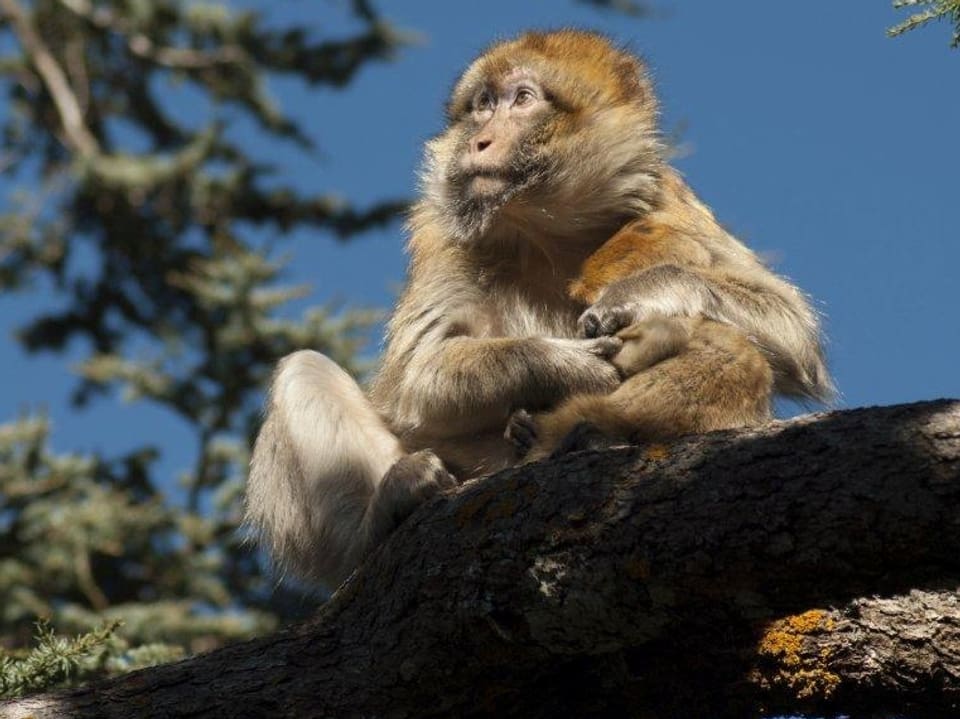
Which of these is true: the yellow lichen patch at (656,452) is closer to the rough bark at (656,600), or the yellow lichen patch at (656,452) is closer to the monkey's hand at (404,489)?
the rough bark at (656,600)

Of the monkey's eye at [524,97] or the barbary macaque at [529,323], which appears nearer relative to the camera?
the barbary macaque at [529,323]

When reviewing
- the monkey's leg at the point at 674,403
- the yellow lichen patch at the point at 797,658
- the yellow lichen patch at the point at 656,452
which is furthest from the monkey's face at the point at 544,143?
the yellow lichen patch at the point at 797,658

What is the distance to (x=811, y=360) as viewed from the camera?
267 inches

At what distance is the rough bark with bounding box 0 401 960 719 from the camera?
450cm

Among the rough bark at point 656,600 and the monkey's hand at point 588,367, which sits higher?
the monkey's hand at point 588,367

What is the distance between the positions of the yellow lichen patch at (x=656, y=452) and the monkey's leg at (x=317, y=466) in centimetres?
171

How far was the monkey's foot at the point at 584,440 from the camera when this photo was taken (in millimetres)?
5695

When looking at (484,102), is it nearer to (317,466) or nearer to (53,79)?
(317,466)

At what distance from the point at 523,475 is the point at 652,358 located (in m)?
1.25

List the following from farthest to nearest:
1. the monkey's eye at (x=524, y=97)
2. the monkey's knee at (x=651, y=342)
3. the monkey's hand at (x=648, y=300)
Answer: the monkey's eye at (x=524, y=97), the monkey's hand at (x=648, y=300), the monkey's knee at (x=651, y=342)

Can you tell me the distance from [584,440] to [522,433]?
0.48 metres

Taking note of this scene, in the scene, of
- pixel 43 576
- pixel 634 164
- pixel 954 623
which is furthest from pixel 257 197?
pixel 954 623

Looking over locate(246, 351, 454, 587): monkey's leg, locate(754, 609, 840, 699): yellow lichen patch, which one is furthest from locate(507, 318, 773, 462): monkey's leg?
locate(754, 609, 840, 699): yellow lichen patch

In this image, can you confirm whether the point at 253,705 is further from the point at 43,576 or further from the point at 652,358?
the point at 43,576
